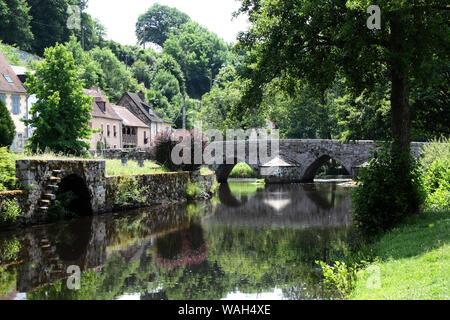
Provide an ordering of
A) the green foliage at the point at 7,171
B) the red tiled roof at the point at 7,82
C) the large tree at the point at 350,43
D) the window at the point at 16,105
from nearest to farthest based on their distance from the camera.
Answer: the large tree at the point at 350,43 < the green foliage at the point at 7,171 < the red tiled roof at the point at 7,82 < the window at the point at 16,105

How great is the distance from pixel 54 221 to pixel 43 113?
26.2 ft

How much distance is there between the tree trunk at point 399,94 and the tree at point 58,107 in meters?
14.5

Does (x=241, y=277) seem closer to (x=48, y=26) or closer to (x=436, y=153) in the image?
(x=436, y=153)

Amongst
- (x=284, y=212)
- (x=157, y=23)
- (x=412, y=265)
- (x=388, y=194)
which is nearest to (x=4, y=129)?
(x=284, y=212)

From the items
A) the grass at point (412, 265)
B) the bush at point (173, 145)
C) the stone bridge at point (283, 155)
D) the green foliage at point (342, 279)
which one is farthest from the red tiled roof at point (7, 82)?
the green foliage at point (342, 279)

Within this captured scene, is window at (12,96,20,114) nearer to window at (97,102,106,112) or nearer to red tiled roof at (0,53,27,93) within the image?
red tiled roof at (0,53,27,93)

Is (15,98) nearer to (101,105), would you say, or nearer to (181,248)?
(101,105)

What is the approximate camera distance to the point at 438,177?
13664mm

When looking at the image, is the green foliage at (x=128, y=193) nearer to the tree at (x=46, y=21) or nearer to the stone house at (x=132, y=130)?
the stone house at (x=132, y=130)

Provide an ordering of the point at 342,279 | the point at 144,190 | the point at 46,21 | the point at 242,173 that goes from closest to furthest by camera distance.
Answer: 1. the point at 342,279
2. the point at 144,190
3. the point at 242,173
4. the point at 46,21

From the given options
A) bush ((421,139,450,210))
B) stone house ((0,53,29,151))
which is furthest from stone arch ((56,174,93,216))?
stone house ((0,53,29,151))

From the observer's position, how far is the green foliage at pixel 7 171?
494 inches

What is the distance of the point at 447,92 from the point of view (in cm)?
2280

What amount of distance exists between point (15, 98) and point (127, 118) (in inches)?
692
